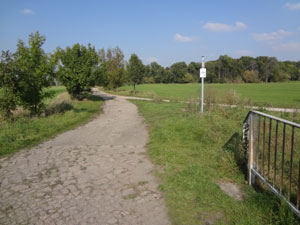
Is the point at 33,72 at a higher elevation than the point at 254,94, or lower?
higher

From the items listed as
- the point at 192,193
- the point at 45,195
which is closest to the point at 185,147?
the point at 192,193

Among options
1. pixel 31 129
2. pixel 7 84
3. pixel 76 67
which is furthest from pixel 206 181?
pixel 76 67

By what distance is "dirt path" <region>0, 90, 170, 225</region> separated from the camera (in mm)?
3297

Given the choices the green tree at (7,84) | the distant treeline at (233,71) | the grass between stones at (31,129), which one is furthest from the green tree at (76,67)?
the distant treeline at (233,71)

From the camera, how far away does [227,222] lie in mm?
3057

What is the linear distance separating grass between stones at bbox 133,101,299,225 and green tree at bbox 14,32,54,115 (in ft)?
22.1

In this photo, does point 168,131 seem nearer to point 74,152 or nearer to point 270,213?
point 74,152

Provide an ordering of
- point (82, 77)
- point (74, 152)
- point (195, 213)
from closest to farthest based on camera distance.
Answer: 1. point (195, 213)
2. point (74, 152)
3. point (82, 77)

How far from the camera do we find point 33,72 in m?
11.1

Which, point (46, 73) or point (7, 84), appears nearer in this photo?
point (7, 84)

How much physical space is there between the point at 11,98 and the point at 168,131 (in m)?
7.26

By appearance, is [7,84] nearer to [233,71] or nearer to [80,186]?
[80,186]

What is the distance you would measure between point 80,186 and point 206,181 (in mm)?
2434

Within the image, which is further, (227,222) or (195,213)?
(195,213)
